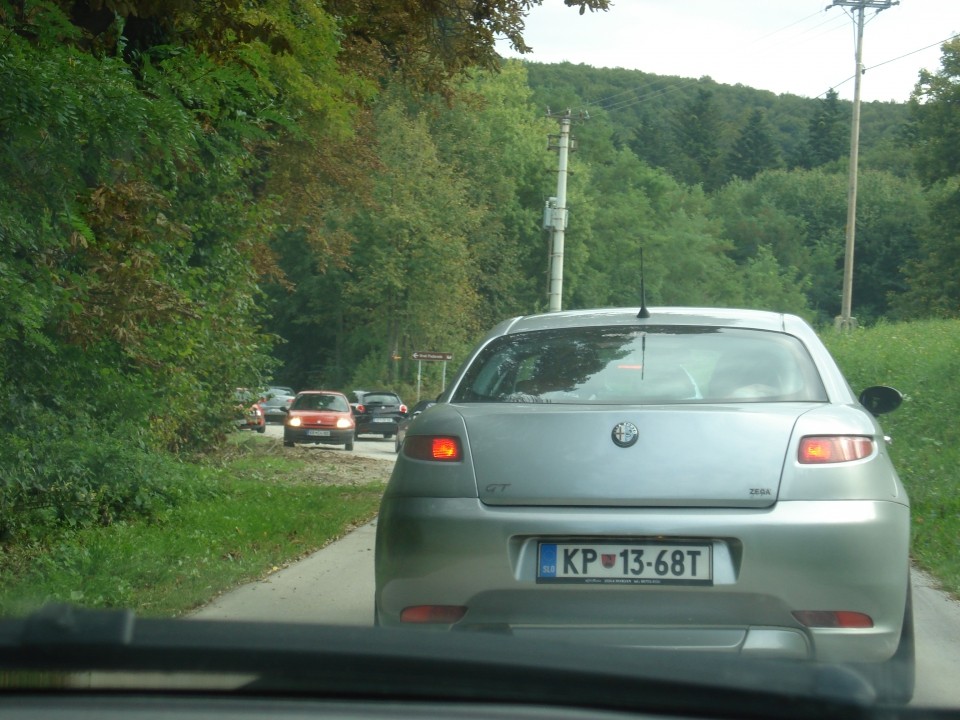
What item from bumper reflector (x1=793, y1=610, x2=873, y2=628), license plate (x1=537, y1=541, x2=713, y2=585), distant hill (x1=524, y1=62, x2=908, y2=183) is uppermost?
distant hill (x1=524, y1=62, x2=908, y2=183)

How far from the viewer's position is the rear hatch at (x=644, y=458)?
14.2 feet

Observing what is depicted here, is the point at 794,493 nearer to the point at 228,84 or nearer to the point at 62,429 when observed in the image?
the point at 228,84

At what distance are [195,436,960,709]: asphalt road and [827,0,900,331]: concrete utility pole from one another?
3206 cm

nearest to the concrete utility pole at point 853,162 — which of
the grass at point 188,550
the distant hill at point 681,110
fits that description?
the grass at point 188,550

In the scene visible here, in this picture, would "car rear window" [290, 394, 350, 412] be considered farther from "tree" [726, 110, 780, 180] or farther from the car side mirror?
"tree" [726, 110, 780, 180]

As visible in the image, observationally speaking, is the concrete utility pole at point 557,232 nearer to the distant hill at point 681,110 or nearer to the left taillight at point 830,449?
the left taillight at point 830,449

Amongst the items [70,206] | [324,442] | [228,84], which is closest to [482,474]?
[70,206]

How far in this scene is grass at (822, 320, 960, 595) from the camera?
1060cm

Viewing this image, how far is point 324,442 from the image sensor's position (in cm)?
3234

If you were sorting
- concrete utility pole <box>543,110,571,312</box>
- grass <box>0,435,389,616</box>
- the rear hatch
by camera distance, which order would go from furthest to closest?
concrete utility pole <box>543,110,571,312</box> → grass <box>0,435,389,616</box> → the rear hatch

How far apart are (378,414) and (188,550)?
113 ft

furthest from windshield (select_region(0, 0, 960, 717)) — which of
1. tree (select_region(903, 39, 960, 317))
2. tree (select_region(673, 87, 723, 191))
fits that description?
tree (select_region(673, 87, 723, 191))

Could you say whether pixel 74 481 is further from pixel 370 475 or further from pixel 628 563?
pixel 370 475

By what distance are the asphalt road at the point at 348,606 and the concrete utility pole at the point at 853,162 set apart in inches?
1262
